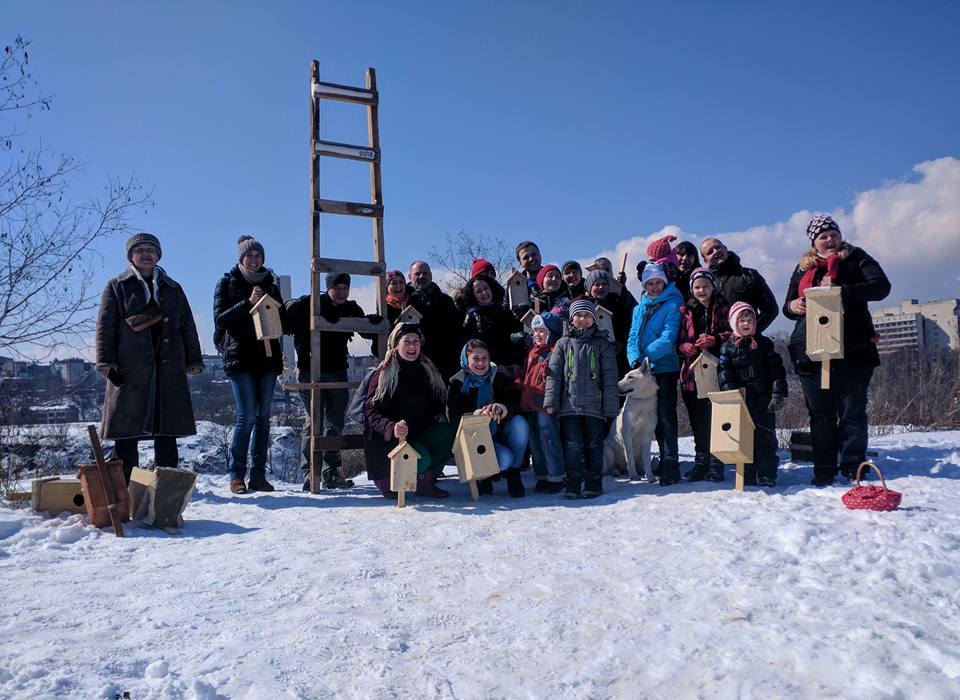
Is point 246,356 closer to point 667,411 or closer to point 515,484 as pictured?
point 515,484

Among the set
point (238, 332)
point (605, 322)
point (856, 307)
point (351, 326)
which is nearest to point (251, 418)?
point (238, 332)

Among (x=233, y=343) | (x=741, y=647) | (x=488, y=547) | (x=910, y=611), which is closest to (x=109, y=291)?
(x=233, y=343)

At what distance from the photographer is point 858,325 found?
5332mm

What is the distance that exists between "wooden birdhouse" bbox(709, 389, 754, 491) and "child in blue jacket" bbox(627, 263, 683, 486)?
0.70 metres

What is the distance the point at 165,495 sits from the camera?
484 cm

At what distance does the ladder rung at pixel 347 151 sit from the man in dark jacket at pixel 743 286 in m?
3.53

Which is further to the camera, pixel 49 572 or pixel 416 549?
pixel 416 549

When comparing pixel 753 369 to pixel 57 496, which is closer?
pixel 57 496

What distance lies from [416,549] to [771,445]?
3.10 metres

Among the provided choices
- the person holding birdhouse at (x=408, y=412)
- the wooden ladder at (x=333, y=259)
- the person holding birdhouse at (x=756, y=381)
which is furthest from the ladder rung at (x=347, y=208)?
the person holding birdhouse at (x=756, y=381)

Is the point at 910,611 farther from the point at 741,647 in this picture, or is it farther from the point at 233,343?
the point at 233,343

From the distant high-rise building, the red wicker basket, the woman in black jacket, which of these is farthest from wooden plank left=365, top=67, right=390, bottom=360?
the distant high-rise building

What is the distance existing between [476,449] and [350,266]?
2.35 meters

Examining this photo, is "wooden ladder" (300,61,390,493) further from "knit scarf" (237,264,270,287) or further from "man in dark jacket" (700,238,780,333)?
"man in dark jacket" (700,238,780,333)
